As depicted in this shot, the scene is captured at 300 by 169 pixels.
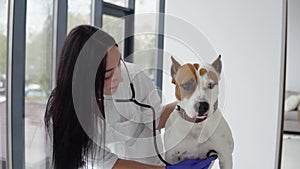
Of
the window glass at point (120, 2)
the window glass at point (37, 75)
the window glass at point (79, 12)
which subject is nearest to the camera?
the window glass at point (37, 75)

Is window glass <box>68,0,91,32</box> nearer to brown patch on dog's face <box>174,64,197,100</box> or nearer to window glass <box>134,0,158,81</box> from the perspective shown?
window glass <box>134,0,158,81</box>

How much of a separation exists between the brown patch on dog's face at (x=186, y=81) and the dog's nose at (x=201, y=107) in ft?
0.13

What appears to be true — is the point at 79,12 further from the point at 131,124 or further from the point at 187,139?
the point at 187,139

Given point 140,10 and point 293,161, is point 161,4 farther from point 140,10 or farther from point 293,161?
point 293,161

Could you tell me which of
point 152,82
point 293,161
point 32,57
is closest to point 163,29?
point 152,82

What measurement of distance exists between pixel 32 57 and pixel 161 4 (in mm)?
584

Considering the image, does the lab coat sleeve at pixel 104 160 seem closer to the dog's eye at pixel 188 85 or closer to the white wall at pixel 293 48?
the dog's eye at pixel 188 85

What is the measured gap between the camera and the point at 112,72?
45.0 inches

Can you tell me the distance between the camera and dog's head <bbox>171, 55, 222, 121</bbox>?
112 cm

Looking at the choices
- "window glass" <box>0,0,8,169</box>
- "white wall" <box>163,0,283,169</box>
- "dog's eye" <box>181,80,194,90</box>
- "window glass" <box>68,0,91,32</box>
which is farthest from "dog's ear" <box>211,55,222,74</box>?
"window glass" <box>0,0,8,169</box>

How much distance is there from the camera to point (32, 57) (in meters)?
1.59


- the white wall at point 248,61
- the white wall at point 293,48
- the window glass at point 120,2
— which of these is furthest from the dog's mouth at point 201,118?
the window glass at point 120,2

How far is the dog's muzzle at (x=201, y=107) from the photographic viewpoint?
1132 mm

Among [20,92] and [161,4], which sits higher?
[161,4]
